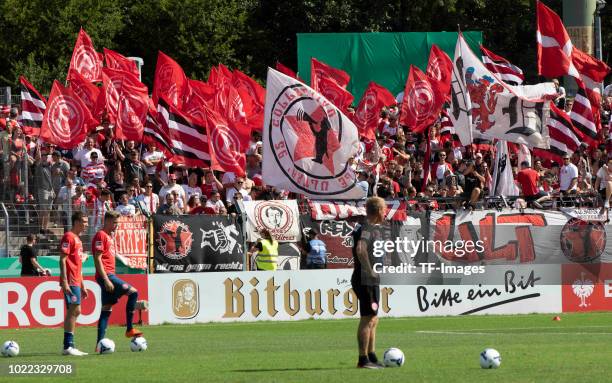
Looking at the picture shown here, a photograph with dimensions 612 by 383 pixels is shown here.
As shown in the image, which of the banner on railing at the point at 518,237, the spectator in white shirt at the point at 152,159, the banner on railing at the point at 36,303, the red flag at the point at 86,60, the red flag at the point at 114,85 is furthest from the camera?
the red flag at the point at 86,60

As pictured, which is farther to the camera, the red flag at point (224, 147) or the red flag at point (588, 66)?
the red flag at point (588, 66)

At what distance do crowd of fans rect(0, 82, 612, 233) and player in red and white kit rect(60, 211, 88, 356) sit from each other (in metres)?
8.60

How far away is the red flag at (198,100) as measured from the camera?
103 feet

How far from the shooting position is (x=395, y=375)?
46.0 ft

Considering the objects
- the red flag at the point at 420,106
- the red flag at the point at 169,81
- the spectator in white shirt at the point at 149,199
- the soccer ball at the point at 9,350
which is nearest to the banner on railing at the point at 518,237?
the red flag at the point at 420,106

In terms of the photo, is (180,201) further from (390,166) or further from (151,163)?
(390,166)

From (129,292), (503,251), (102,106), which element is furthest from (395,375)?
(102,106)

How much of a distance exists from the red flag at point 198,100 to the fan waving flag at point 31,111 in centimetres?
345

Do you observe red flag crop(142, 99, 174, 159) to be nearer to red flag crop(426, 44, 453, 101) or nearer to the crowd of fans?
the crowd of fans

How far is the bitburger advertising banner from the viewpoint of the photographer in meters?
27.4

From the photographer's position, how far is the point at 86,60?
3491 centimetres

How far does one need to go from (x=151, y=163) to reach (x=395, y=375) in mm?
17859

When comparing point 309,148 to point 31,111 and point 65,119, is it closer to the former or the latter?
point 65,119

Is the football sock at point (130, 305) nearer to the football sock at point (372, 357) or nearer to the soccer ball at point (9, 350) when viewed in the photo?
the soccer ball at point (9, 350)
